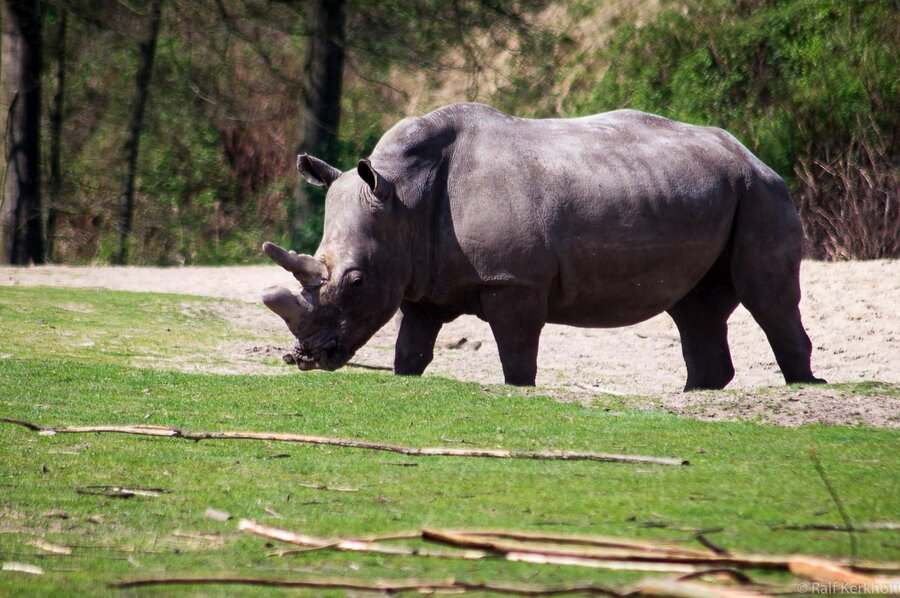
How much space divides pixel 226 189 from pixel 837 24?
1230cm

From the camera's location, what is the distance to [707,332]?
11.1 metres

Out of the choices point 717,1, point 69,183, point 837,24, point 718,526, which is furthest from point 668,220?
point 69,183

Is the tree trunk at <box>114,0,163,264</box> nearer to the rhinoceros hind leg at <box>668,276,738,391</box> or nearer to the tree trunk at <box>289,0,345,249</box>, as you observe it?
the tree trunk at <box>289,0,345,249</box>

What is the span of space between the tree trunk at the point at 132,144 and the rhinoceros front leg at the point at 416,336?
13994mm

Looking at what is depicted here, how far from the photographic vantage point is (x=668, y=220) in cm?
1016

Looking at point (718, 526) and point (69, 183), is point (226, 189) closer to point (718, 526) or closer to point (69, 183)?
point (69, 183)

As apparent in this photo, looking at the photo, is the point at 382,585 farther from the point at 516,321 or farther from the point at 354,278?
the point at 354,278

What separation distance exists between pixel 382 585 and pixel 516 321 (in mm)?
5512

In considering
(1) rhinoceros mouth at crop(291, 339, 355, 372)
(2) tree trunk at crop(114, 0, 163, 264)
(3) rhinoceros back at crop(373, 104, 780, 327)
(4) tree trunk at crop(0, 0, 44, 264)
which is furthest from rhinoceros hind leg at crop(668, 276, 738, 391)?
(2) tree trunk at crop(114, 0, 163, 264)

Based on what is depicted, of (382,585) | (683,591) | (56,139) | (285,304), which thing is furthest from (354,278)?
(56,139)

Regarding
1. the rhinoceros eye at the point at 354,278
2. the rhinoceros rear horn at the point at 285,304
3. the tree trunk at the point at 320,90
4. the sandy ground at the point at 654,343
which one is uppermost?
the tree trunk at the point at 320,90

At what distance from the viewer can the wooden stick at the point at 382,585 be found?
4086mm

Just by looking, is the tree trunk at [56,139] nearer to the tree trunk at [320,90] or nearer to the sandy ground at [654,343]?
the tree trunk at [320,90]

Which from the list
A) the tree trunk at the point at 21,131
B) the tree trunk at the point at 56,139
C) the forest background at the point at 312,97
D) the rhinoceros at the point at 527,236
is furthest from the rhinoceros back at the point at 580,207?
the tree trunk at the point at 56,139
